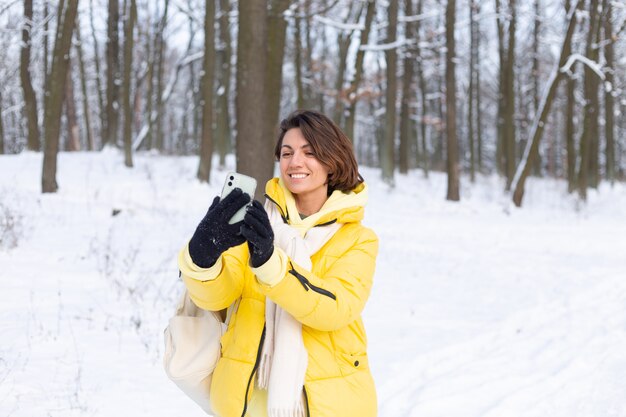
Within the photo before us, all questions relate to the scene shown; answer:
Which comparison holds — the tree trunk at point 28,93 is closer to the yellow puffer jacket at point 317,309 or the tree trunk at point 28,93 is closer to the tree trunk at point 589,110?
the tree trunk at point 589,110

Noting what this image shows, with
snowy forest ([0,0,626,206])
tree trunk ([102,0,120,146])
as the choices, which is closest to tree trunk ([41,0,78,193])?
snowy forest ([0,0,626,206])

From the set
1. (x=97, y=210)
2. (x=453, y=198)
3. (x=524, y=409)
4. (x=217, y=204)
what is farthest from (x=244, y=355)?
(x=453, y=198)

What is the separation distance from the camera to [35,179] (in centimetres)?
1247

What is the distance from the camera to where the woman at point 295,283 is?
5.64 feet

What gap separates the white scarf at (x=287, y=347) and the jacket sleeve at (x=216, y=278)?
0.41 feet

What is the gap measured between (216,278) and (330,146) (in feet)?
2.05

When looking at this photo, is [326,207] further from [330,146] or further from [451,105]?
[451,105]

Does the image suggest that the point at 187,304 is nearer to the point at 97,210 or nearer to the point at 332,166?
the point at 332,166

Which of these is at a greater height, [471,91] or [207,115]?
[471,91]

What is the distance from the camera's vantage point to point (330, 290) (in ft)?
5.98

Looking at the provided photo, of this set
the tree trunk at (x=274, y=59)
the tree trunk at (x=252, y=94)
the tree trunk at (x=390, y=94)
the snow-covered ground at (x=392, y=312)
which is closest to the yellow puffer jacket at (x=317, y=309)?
the snow-covered ground at (x=392, y=312)

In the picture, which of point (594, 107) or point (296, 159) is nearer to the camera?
point (296, 159)

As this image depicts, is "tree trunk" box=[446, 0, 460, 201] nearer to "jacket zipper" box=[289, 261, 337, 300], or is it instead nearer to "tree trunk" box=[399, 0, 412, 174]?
"tree trunk" box=[399, 0, 412, 174]

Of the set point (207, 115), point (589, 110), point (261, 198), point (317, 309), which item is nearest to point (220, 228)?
point (317, 309)
